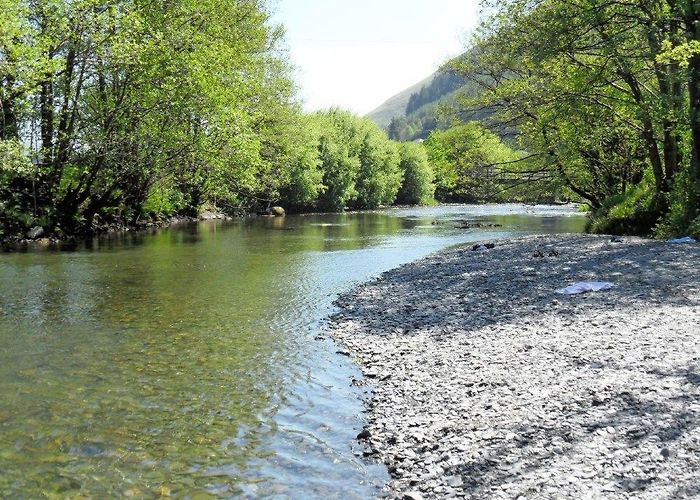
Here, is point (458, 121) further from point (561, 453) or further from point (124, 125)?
point (561, 453)

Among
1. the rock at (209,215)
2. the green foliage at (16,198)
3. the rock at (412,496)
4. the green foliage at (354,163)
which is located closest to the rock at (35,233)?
the green foliage at (16,198)

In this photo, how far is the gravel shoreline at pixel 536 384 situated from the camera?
598 cm

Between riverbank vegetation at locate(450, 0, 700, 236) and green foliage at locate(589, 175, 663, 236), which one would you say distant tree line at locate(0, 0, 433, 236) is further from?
green foliage at locate(589, 175, 663, 236)

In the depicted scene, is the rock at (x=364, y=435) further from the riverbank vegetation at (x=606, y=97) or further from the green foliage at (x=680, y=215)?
the green foliage at (x=680, y=215)

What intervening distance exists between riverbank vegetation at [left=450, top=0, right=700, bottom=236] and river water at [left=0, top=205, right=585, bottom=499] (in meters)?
13.7

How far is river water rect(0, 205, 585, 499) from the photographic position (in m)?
6.64

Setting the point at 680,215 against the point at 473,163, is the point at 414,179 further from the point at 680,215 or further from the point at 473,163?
the point at 680,215

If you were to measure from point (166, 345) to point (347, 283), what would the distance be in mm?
9201

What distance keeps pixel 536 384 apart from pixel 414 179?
105366 mm

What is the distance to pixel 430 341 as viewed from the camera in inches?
466

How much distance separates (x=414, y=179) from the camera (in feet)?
369

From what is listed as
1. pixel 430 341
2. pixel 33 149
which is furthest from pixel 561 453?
pixel 33 149

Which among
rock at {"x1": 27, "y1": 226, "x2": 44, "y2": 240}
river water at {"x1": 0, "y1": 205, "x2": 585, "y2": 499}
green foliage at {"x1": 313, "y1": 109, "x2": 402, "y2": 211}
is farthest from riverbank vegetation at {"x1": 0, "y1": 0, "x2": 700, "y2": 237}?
green foliage at {"x1": 313, "y1": 109, "x2": 402, "y2": 211}

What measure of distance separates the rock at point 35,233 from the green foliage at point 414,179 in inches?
3310
